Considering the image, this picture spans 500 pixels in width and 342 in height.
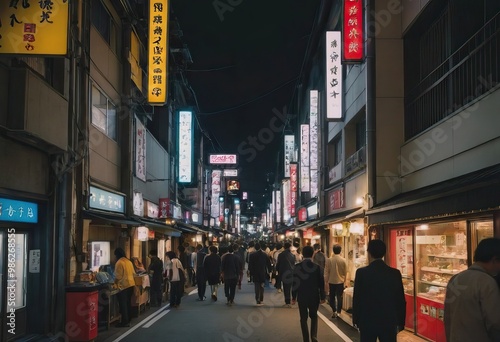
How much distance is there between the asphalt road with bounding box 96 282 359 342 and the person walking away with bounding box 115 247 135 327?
323 millimetres

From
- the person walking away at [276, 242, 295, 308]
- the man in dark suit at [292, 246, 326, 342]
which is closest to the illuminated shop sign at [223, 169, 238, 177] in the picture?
the person walking away at [276, 242, 295, 308]

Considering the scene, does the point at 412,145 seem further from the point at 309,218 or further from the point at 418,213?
the point at 309,218

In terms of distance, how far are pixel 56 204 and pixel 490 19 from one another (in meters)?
9.78

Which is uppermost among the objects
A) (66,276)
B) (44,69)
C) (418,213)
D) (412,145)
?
(44,69)

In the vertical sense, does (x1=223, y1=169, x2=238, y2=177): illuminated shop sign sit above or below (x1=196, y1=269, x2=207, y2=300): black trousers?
above

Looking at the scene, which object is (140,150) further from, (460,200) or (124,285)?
(460,200)

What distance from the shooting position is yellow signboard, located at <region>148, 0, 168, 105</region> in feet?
66.6

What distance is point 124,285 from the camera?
49.3 ft

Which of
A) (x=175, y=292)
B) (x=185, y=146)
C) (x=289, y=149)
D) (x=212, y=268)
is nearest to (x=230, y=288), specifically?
(x=212, y=268)

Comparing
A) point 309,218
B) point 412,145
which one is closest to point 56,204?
point 412,145

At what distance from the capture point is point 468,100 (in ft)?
38.8

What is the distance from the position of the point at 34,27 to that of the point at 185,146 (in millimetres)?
23949

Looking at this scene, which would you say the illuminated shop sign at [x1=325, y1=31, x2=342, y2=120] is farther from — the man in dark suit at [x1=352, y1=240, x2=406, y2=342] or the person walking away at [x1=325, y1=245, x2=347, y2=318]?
the man in dark suit at [x1=352, y1=240, x2=406, y2=342]

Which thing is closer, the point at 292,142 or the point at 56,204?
the point at 56,204
